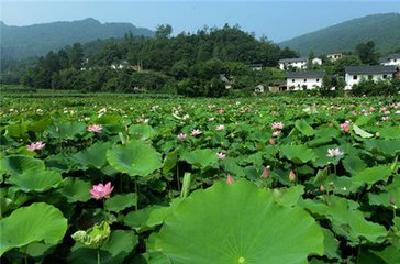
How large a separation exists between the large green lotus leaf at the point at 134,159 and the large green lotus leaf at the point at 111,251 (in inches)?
14.5

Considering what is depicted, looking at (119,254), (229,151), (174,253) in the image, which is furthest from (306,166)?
(174,253)

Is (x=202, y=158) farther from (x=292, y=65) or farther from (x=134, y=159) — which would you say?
(x=292, y=65)

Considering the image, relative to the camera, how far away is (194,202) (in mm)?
1021

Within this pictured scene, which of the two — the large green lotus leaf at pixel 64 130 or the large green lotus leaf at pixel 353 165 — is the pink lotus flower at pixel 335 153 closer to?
the large green lotus leaf at pixel 353 165

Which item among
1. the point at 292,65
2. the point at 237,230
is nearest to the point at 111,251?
the point at 237,230

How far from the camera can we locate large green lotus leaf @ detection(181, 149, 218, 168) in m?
2.02

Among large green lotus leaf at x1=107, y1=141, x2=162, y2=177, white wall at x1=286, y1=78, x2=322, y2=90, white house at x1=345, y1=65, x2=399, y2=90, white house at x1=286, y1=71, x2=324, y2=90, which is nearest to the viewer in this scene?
large green lotus leaf at x1=107, y1=141, x2=162, y2=177

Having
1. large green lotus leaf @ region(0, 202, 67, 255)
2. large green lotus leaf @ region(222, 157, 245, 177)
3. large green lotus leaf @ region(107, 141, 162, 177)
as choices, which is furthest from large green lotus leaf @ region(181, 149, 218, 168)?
large green lotus leaf @ region(0, 202, 67, 255)

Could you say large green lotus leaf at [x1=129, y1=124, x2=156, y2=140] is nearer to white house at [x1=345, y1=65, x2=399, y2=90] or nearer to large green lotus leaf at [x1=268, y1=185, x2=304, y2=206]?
large green lotus leaf at [x1=268, y1=185, x2=304, y2=206]

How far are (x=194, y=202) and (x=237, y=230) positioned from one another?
116 millimetres

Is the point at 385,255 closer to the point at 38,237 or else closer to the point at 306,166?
the point at 38,237

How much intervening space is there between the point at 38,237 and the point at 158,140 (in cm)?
183

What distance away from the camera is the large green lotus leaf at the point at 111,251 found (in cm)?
122

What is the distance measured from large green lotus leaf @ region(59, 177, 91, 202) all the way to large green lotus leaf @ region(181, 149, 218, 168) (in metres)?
0.54
